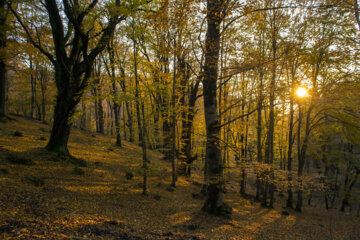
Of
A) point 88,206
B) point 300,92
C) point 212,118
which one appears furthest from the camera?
point 300,92

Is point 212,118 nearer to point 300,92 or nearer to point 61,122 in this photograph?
point 300,92

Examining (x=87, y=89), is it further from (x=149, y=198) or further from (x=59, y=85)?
(x=149, y=198)

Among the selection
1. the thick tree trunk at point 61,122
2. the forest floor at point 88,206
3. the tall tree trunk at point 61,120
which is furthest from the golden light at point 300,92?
the thick tree trunk at point 61,122

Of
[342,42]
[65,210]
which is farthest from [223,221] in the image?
[342,42]

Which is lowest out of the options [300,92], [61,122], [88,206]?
[88,206]

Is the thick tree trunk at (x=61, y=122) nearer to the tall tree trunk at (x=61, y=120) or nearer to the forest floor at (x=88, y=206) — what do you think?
the tall tree trunk at (x=61, y=120)

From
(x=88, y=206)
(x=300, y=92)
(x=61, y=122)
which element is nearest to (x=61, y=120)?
(x=61, y=122)

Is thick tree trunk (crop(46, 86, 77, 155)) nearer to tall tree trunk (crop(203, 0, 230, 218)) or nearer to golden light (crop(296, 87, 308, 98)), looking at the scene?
tall tree trunk (crop(203, 0, 230, 218))

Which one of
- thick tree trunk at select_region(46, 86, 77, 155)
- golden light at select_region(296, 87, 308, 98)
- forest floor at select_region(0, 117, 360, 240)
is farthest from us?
thick tree trunk at select_region(46, 86, 77, 155)

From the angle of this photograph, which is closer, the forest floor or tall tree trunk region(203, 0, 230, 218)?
the forest floor

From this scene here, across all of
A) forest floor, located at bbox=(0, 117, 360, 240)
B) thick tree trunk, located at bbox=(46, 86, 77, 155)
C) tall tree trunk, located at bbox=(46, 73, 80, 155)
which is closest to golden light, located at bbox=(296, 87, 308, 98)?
forest floor, located at bbox=(0, 117, 360, 240)

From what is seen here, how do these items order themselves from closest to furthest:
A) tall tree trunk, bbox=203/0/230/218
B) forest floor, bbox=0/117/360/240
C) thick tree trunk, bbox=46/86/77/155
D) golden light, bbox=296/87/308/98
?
forest floor, bbox=0/117/360/240
tall tree trunk, bbox=203/0/230/218
golden light, bbox=296/87/308/98
thick tree trunk, bbox=46/86/77/155

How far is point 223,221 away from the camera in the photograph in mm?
6312

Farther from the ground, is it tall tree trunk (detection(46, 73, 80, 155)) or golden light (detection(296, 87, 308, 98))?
golden light (detection(296, 87, 308, 98))
